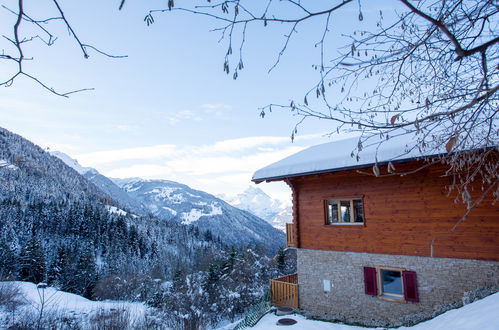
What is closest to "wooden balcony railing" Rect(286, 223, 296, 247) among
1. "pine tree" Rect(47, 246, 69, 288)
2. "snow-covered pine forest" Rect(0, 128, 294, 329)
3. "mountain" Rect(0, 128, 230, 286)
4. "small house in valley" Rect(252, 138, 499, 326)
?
"small house in valley" Rect(252, 138, 499, 326)

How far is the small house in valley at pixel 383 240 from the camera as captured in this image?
8320 mm

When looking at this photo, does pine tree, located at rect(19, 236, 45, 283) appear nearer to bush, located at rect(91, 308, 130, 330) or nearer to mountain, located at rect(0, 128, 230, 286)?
mountain, located at rect(0, 128, 230, 286)

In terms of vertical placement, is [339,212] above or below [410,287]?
above

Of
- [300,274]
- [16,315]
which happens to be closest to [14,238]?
[16,315]

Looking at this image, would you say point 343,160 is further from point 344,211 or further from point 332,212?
point 332,212

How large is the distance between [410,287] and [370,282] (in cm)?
120

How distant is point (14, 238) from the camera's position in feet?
201

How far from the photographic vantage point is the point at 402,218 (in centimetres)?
962

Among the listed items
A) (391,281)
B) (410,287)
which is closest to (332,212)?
(391,281)

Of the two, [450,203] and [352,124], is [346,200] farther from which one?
[352,124]

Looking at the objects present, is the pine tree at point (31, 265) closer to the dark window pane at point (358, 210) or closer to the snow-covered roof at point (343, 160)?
the snow-covered roof at point (343, 160)

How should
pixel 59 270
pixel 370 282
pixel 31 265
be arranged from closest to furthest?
1. pixel 370 282
2. pixel 31 265
3. pixel 59 270

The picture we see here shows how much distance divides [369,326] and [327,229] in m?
3.25

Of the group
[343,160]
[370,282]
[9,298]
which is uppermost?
[343,160]
